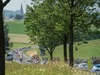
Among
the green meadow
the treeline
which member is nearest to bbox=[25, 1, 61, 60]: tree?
the treeline

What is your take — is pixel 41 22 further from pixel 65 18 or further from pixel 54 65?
pixel 54 65

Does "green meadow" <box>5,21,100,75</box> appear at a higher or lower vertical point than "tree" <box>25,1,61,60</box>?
lower

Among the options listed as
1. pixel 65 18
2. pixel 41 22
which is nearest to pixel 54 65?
pixel 65 18

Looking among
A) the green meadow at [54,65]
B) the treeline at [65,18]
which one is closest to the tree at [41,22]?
the treeline at [65,18]

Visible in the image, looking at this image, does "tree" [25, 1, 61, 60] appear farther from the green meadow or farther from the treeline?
the green meadow

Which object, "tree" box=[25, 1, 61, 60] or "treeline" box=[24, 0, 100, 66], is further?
"tree" box=[25, 1, 61, 60]

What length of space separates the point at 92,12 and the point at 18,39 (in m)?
126

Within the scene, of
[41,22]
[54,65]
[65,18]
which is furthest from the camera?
[41,22]

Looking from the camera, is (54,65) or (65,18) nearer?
(54,65)

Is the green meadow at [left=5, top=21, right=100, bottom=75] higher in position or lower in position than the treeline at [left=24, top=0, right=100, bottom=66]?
lower

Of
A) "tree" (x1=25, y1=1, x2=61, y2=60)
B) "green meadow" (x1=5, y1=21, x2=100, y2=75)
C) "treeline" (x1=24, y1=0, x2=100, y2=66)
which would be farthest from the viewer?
"tree" (x1=25, y1=1, x2=61, y2=60)

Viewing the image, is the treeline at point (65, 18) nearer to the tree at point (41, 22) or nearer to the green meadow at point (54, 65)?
the tree at point (41, 22)

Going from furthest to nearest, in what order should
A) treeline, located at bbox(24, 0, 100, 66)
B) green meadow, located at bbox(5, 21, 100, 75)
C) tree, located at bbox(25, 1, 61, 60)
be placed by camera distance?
tree, located at bbox(25, 1, 61, 60), treeline, located at bbox(24, 0, 100, 66), green meadow, located at bbox(5, 21, 100, 75)

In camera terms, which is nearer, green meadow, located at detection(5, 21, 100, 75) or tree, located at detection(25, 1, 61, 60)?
green meadow, located at detection(5, 21, 100, 75)
